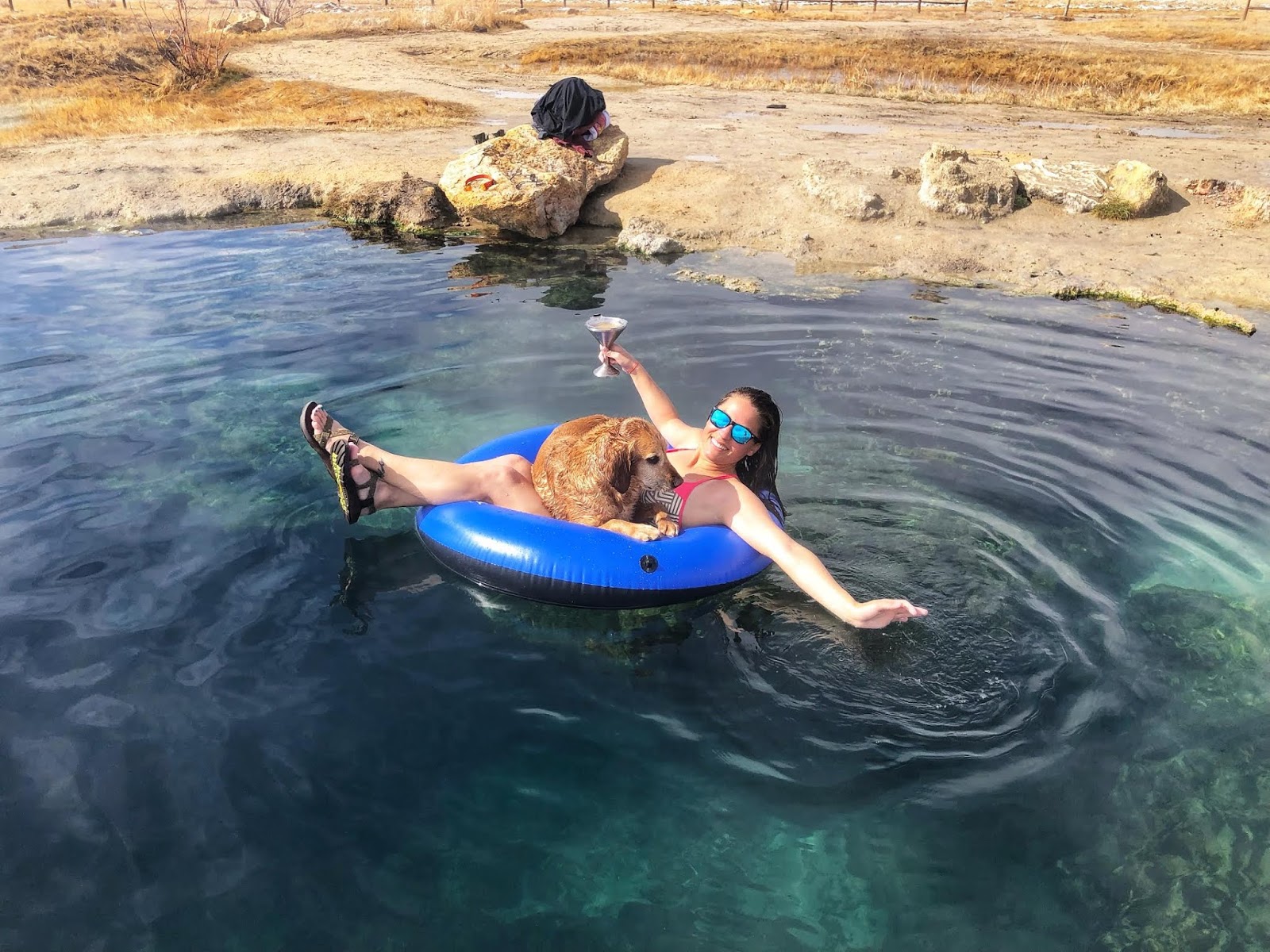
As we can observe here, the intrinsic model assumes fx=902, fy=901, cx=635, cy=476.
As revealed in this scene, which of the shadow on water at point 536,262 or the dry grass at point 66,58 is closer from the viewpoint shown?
the shadow on water at point 536,262

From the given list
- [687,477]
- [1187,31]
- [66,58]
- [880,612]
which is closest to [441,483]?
[687,477]

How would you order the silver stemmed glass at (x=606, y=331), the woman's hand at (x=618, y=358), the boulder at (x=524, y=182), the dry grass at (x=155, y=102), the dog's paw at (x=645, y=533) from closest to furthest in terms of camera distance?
the dog's paw at (x=645, y=533) < the silver stemmed glass at (x=606, y=331) < the woman's hand at (x=618, y=358) < the boulder at (x=524, y=182) < the dry grass at (x=155, y=102)

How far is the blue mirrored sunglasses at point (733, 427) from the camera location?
5.50 metres

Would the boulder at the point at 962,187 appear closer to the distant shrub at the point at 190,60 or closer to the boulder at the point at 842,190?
the boulder at the point at 842,190

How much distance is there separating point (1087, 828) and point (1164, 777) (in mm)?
614

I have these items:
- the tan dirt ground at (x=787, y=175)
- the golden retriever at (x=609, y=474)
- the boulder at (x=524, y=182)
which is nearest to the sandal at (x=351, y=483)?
the golden retriever at (x=609, y=474)

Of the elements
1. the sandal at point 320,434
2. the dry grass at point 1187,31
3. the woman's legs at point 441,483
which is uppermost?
the dry grass at point 1187,31

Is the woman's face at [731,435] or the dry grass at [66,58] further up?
the dry grass at [66,58]

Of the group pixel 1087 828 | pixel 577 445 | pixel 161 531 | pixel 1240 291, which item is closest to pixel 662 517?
pixel 577 445

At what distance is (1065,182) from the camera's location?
13562mm

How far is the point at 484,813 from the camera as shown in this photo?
4.25m

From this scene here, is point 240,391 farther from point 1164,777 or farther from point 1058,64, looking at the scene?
point 1058,64

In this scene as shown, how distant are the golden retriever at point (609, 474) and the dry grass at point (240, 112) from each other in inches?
624

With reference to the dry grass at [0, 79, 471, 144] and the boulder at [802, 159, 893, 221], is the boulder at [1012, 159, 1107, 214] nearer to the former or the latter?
the boulder at [802, 159, 893, 221]
